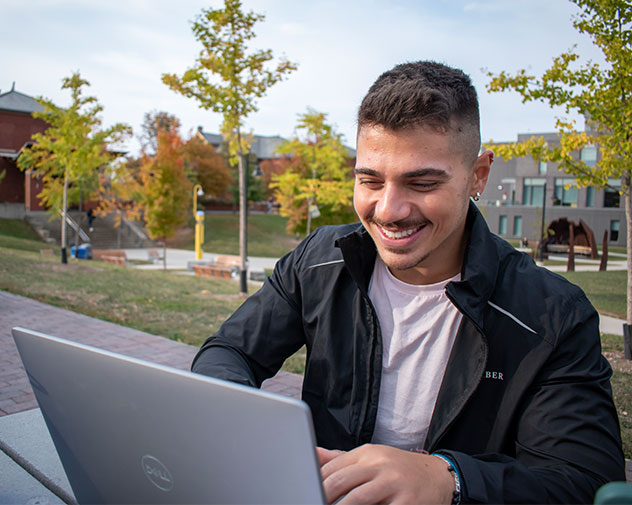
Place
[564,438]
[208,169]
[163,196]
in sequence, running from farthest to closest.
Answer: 1. [208,169]
2. [163,196]
3. [564,438]

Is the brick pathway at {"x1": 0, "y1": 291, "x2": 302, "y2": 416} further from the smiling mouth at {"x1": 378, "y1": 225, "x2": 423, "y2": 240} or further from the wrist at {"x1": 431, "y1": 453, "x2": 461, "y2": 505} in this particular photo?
the wrist at {"x1": 431, "y1": 453, "x2": 461, "y2": 505}

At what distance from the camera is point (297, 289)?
1928mm

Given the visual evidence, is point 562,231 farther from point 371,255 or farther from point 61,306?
point 371,255

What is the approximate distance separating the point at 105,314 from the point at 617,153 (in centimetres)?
648

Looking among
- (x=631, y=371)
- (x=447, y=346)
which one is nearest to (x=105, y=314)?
(x=631, y=371)

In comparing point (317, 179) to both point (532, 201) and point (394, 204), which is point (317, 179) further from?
point (394, 204)

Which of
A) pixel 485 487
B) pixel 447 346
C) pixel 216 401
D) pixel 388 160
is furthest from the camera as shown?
pixel 447 346

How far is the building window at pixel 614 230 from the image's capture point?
10.4 metres

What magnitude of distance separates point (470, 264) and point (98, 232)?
106 feet

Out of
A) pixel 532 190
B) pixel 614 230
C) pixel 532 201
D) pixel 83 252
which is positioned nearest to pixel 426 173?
pixel 614 230

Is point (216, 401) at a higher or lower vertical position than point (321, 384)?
higher

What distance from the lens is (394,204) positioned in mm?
1521

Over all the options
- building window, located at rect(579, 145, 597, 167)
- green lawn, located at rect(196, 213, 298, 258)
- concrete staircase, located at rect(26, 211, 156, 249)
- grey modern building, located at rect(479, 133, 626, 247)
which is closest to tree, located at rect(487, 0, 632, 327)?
building window, located at rect(579, 145, 597, 167)

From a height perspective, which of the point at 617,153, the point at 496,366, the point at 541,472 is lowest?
the point at 541,472
